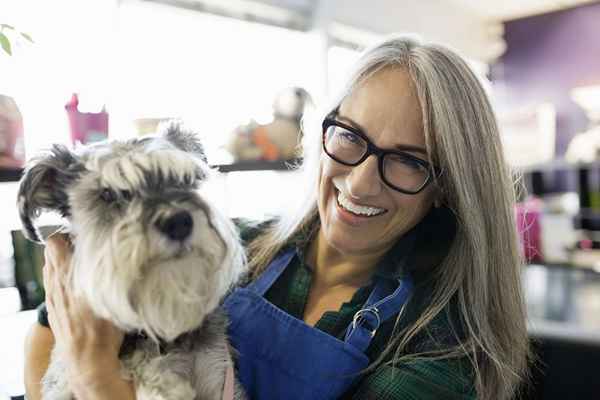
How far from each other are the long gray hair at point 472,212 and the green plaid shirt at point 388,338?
0.04m

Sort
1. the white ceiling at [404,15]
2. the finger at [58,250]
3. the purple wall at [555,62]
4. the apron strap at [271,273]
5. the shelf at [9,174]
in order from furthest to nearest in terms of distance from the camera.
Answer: the purple wall at [555,62] → the white ceiling at [404,15] → the shelf at [9,174] → the apron strap at [271,273] → the finger at [58,250]

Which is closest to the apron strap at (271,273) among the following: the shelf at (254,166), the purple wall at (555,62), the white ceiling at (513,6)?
the shelf at (254,166)

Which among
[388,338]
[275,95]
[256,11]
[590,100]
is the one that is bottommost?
[388,338]

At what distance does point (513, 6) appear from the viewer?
605 centimetres

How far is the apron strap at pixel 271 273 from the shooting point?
1335 mm

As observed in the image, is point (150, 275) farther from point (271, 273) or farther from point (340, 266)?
point (340, 266)

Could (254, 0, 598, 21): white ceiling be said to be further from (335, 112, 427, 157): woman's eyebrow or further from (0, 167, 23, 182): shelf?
(0, 167, 23, 182): shelf

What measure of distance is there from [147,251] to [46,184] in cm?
31

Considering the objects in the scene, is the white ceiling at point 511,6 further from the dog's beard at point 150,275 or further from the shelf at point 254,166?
the dog's beard at point 150,275

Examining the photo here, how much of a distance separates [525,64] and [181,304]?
21.0 ft

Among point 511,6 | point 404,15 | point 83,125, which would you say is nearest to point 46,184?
point 83,125

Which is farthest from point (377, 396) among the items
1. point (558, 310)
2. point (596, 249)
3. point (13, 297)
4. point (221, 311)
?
point (596, 249)

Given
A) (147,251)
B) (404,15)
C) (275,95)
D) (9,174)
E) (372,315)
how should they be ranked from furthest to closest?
(404,15), (275,95), (9,174), (372,315), (147,251)

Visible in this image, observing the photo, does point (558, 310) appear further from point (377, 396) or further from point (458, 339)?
point (377, 396)
